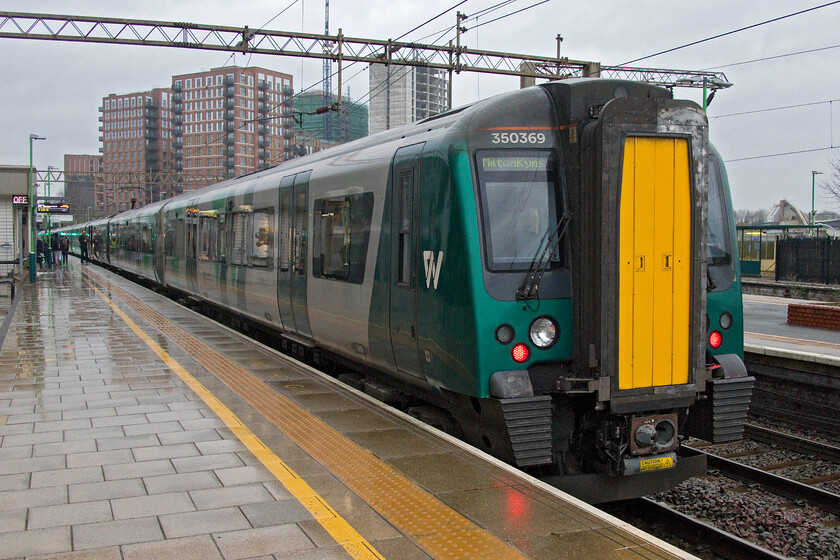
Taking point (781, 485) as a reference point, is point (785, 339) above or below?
above

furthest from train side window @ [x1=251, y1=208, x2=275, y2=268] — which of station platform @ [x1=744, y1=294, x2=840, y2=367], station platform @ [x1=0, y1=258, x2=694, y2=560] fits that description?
station platform @ [x1=744, y1=294, x2=840, y2=367]

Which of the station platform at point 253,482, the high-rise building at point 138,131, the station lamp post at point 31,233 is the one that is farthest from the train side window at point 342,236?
the high-rise building at point 138,131

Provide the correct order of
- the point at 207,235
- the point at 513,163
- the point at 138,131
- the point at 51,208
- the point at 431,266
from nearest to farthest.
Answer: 1. the point at 513,163
2. the point at 431,266
3. the point at 207,235
4. the point at 51,208
5. the point at 138,131

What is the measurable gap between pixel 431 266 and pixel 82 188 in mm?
124339

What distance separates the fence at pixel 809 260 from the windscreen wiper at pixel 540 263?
1083 inches

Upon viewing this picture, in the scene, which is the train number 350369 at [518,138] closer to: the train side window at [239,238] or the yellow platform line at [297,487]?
the yellow platform line at [297,487]

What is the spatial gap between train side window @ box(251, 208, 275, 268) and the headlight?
22.0ft

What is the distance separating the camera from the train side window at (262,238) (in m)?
12.2

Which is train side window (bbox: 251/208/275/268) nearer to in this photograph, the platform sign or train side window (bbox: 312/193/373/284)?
train side window (bbox: 312/193/373/284)

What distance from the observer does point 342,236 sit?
29.9 ft

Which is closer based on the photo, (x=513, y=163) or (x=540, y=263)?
(x=540, y=263)

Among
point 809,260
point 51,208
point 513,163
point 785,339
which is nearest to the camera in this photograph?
point 513,163

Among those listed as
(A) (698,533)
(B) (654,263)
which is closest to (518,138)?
(B) (654,263)

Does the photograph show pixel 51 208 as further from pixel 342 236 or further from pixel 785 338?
pixel 785 338
